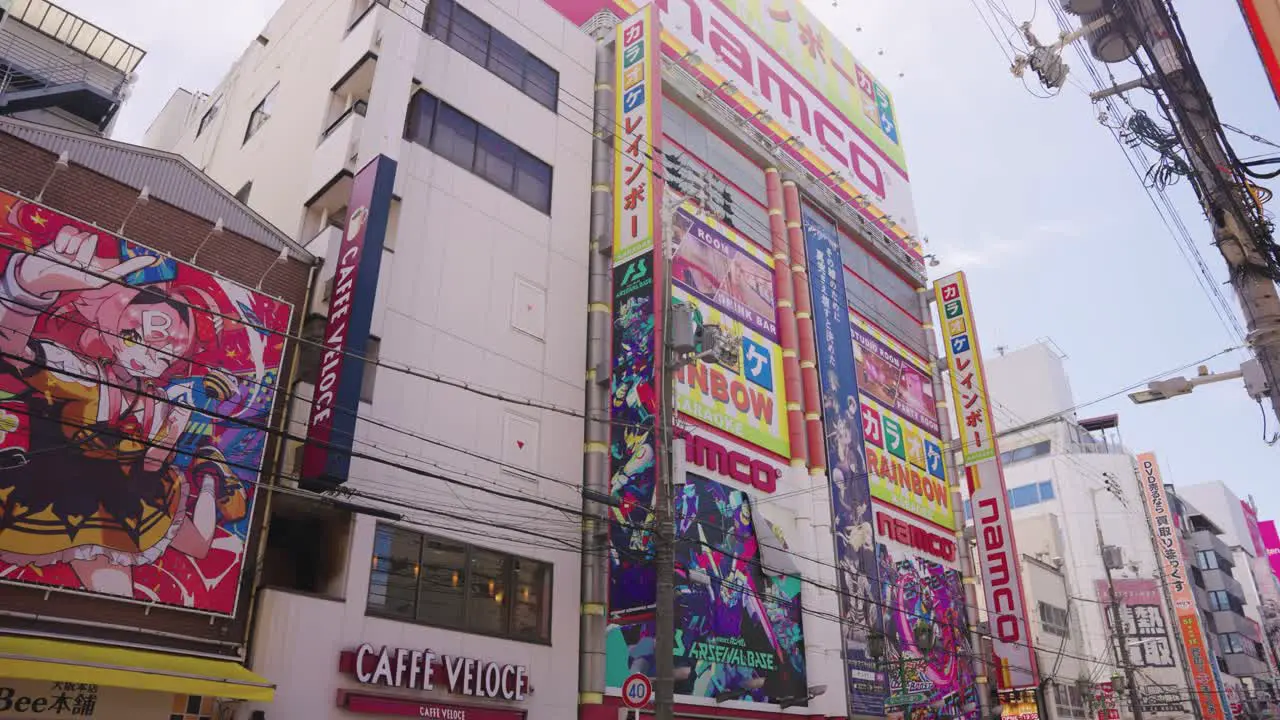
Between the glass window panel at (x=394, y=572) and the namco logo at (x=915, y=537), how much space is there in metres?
20.2

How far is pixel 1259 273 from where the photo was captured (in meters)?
13.5

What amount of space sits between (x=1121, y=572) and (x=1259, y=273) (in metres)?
58.6

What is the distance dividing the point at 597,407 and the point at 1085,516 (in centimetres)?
5430

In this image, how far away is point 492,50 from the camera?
2662cm

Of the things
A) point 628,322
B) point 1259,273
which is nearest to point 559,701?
point 628,322

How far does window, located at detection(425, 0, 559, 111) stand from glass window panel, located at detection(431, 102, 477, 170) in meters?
2.43

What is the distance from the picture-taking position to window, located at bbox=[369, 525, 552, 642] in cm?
1872

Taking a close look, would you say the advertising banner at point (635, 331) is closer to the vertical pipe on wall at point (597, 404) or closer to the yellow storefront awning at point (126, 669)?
the vertical pipe on wall at point (597, 404)

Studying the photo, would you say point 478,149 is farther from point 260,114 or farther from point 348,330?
point 260,114

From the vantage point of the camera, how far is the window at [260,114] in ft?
94.6

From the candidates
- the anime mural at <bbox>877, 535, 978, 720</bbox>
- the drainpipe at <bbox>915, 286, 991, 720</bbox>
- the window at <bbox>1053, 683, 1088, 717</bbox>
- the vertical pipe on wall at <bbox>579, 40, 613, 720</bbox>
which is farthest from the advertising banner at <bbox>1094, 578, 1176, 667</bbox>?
the vertical pipe on wall at <bbox>579, 40, 613, 720</bbox>

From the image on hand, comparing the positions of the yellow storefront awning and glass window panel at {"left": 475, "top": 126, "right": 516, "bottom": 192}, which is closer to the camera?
the yellow storefront awning

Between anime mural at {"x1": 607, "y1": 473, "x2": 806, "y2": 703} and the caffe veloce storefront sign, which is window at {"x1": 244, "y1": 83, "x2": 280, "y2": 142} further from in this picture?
the caffe veloce storefront sign

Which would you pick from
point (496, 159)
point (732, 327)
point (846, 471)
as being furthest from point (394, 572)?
point (846, 471)
